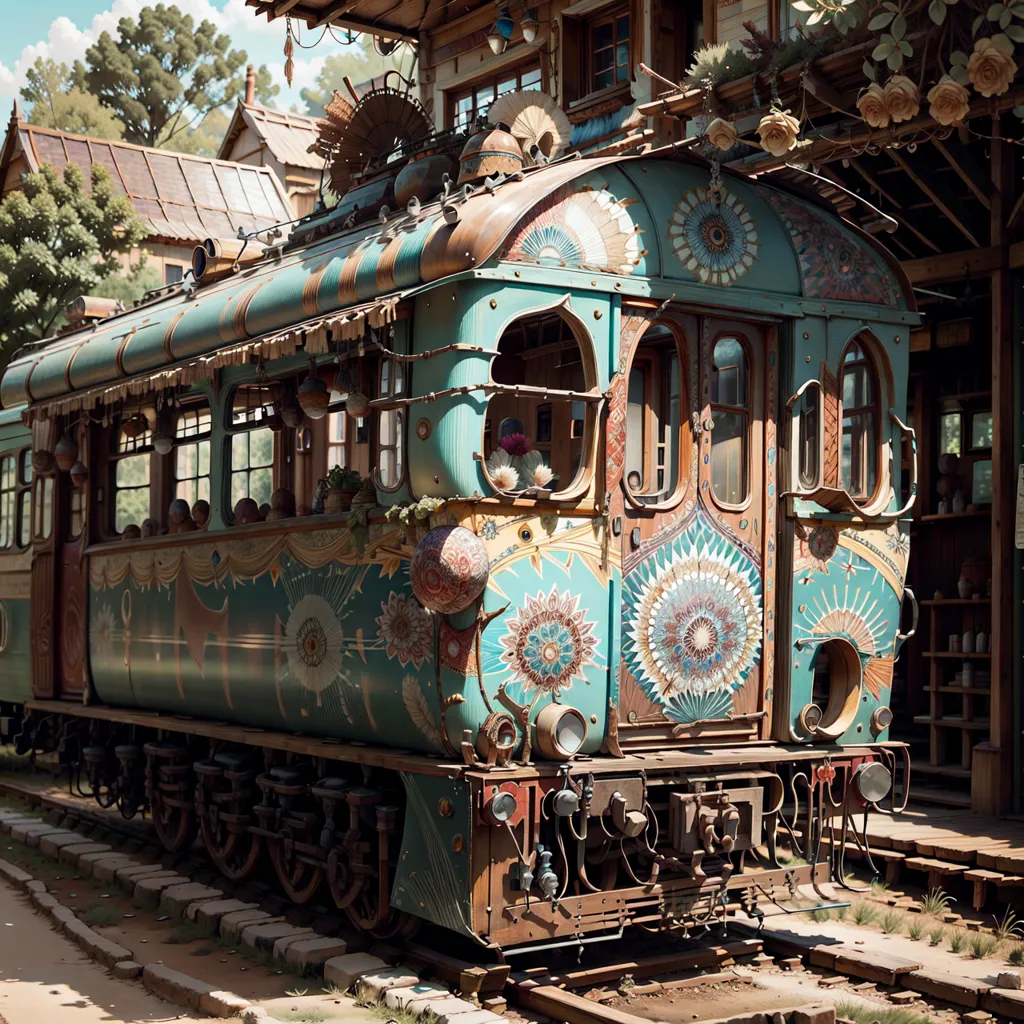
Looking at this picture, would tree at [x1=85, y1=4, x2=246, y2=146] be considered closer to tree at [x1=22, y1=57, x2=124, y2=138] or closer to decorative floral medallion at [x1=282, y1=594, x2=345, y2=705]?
tree at [x1=22, y1=57, x2=124, y2=138]

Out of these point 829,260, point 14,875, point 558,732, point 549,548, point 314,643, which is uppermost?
point 829,260

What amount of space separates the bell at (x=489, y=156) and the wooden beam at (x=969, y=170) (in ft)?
11.9

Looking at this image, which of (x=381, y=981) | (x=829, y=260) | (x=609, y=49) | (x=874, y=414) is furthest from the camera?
(x=609, y=49)

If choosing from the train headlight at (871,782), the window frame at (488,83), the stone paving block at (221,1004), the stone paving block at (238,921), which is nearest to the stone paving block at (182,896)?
the stone paving block at (238,921)

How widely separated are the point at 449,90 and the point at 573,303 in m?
9.22

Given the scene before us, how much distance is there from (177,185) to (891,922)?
96.4ft

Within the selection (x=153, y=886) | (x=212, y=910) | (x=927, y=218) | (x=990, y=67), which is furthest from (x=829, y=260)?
(x=153, y=886)

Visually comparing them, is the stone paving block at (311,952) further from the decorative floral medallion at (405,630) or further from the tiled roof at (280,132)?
the tiled roof at (280,132)

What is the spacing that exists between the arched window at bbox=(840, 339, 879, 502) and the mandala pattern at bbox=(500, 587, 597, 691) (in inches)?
83.5

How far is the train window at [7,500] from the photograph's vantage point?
14.2 meters

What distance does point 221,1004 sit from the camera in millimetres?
7191

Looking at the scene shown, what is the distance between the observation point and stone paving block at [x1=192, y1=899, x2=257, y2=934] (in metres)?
8.90

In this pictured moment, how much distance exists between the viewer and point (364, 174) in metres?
10.2

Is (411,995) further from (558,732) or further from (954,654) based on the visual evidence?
(954,654)
